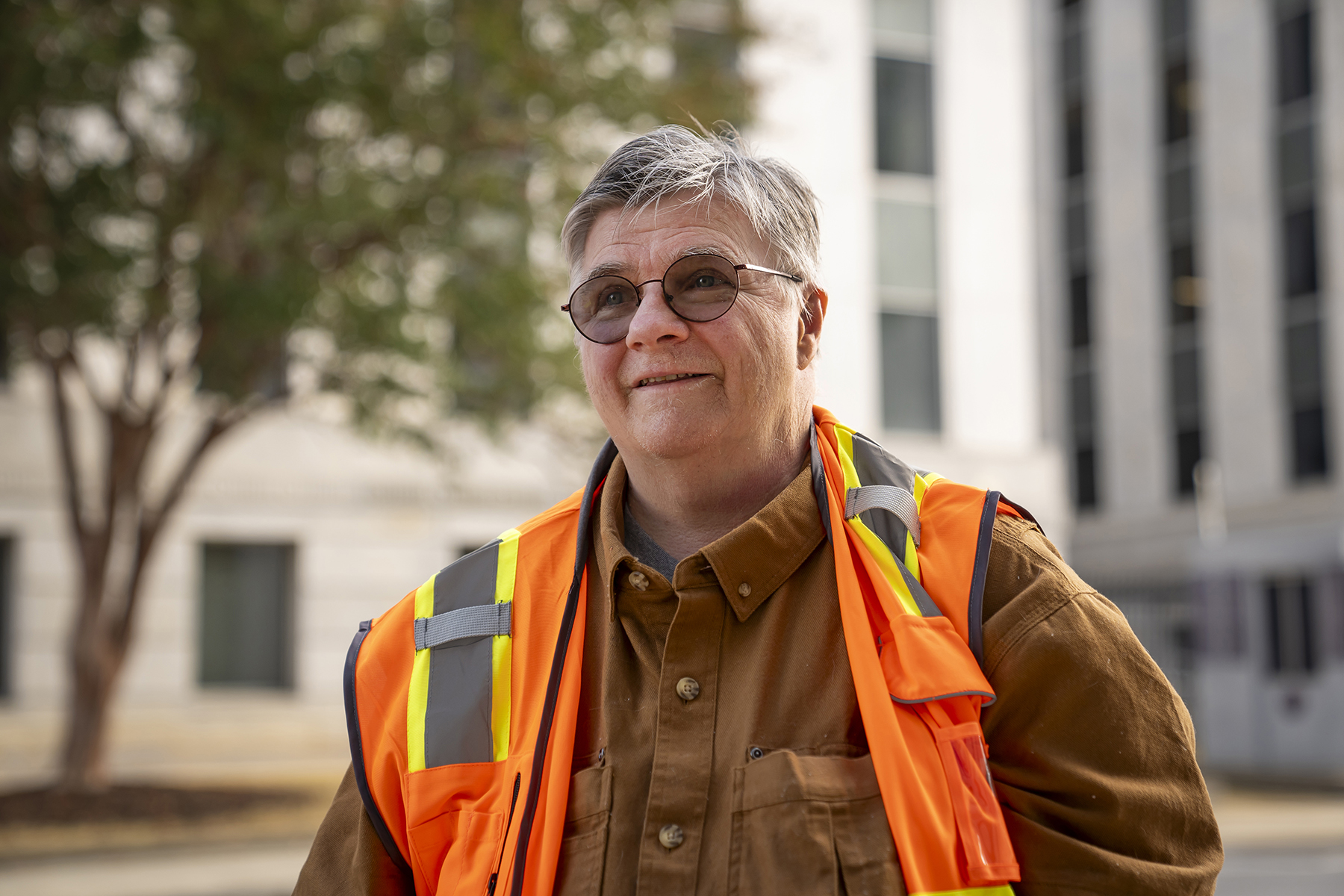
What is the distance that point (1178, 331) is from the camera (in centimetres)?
2784

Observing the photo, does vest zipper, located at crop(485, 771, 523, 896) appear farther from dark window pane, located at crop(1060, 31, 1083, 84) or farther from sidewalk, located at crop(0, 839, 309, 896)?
dark window pane, located at crop(1060, 31, 1083, 84)

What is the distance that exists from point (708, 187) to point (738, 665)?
2.61ft

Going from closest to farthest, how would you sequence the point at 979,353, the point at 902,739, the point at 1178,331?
the point at 902,739
the point at 979,353
the point at 1178,331

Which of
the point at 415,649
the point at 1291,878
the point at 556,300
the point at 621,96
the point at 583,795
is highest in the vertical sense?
the point at 621,96

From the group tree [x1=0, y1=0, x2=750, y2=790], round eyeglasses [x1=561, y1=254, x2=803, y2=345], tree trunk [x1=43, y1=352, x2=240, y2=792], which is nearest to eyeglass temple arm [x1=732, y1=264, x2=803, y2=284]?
round eyeglasses [x1=561, y1=254, x2=803, y2=345]

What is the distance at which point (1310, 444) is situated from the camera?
24.6 m

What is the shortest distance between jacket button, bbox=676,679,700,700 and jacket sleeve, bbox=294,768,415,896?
60 cm

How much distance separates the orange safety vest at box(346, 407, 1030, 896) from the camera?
1877mm

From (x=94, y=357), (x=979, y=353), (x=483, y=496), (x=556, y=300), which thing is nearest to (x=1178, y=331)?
(x=979, y=353)

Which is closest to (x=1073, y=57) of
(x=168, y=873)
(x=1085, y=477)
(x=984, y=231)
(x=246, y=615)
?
(x=1085, y=477)

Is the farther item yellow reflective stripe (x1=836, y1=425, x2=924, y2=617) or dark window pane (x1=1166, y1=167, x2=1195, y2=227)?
dark window pane (x1=1166, y1=167, x2=1195, y2=227)

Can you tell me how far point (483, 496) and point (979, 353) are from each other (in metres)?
8.06

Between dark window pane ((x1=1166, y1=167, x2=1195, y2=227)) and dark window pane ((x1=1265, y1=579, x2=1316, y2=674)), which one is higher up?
dark window pane ((x1=1166, y1=167, x2=1195, y2=227))

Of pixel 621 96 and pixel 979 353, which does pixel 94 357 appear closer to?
pixel 621 96
